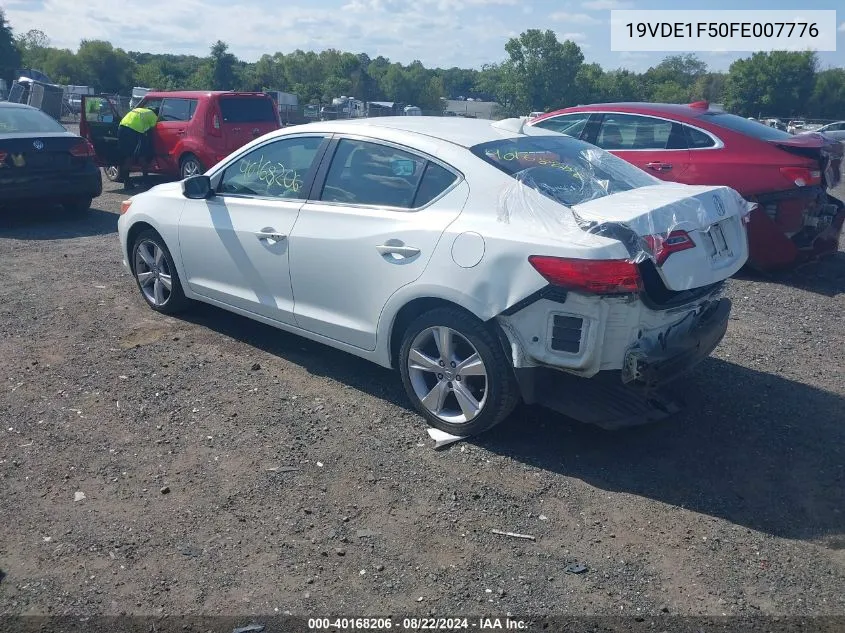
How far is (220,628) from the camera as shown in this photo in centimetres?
288

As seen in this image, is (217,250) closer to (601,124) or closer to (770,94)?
(601,124)

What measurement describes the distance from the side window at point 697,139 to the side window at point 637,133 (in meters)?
0.06

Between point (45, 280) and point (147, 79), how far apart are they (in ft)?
226

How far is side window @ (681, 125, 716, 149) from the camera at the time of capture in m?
7.89

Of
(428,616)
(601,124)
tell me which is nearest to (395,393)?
(428,616)

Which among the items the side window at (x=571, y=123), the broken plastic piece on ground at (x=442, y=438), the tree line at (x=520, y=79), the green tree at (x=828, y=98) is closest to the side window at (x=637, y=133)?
the side window at (x=571, y=123)

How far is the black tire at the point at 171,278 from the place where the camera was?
6117 millimetres

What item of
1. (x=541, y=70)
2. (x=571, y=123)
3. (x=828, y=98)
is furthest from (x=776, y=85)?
(x=571, y=123)

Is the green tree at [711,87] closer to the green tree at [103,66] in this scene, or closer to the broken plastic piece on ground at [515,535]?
the green tree at [103,66]

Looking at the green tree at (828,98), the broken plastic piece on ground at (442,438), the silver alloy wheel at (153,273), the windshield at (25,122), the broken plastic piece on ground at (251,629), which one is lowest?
the broken plastic piece on ground at (251,629)

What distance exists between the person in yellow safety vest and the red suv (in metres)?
0.11

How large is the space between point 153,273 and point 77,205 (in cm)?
541

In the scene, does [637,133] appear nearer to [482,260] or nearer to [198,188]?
[198,188]

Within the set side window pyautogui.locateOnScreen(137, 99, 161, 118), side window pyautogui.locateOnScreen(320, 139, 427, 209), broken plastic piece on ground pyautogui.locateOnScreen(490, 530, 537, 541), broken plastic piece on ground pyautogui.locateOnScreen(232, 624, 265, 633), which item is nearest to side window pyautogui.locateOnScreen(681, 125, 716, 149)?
side window pyautogui.locateOnScreen(320, 139, 427, 209)
